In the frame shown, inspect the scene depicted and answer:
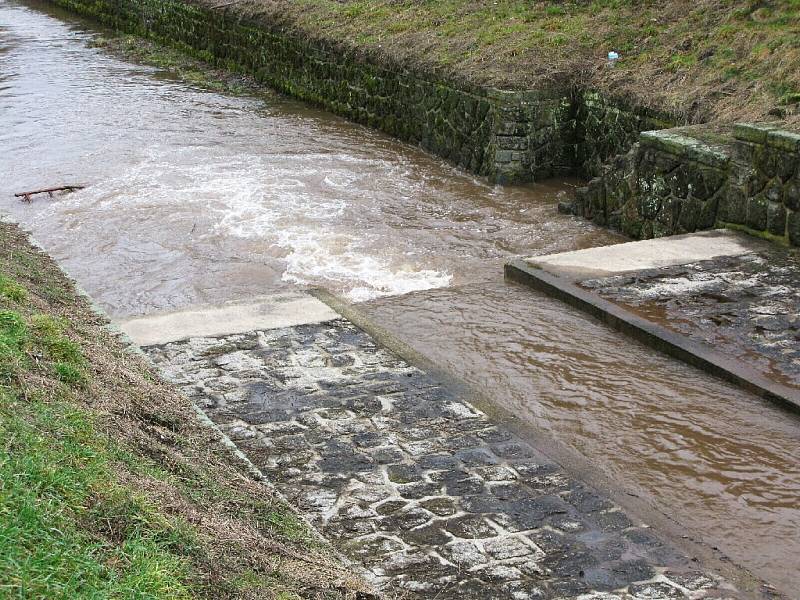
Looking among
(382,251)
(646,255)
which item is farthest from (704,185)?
(382,251)

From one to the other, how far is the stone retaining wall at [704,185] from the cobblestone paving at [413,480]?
13.1 ft

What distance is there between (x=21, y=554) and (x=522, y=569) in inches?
94.8

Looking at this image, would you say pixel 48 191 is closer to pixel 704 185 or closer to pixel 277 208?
pixel 277 208

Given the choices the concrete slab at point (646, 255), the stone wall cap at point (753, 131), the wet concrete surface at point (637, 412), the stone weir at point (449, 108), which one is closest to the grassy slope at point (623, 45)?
the stone weir at point (449, 108)

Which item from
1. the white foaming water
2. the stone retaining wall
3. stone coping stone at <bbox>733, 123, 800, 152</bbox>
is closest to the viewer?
stone coping stone at <bbox>733, 123, 800, 152</bbox>

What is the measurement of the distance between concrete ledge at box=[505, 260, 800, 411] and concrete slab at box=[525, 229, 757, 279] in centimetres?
17

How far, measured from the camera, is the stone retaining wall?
916 cm

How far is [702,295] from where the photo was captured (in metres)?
8.11

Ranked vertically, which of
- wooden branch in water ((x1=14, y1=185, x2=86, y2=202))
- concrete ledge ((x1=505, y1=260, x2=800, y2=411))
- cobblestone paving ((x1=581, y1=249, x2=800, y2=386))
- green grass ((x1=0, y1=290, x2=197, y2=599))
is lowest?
wooden branch in water ((x1=14, y1=185, x2=86, y2=202))

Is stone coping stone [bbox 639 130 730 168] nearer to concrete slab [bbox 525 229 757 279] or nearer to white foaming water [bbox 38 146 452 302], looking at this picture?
concrete slab [bbox 525 229 757 279]

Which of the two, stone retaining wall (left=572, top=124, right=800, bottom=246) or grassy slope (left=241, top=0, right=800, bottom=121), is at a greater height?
grassy slope (left=241, top=0, right=800, bottom=121)

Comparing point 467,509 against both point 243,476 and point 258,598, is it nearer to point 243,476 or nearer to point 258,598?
point 243,476

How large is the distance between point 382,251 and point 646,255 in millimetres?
2802

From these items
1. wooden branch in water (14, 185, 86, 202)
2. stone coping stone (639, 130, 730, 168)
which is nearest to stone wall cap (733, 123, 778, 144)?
stone coping stone (639, 130, 730, 168)
